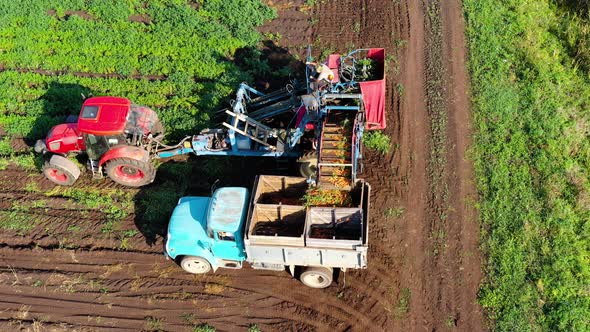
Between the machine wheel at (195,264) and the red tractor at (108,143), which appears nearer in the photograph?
the machine wheel at (195,264)

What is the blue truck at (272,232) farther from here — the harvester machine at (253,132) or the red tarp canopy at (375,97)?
the red tarp canopy at (375,97)

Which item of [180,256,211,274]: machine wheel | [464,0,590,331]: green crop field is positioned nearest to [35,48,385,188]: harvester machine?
[180,256,211,274]: machine wheel

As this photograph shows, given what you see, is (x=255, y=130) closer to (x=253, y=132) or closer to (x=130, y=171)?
(x=253, y=132)

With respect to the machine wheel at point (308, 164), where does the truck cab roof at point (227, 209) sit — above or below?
below

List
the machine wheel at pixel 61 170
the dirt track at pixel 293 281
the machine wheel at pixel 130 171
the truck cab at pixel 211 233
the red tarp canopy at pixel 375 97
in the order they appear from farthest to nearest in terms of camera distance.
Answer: the machine wheel at pixel 61 170, the red tarp canopy at pixel 375 97, the machine wheel at pixel 130 171, the dirt track at pixel 293 281, the truck cab at pixel 211 233

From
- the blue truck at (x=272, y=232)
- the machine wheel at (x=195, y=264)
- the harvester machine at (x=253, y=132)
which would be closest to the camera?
the blue truck at (x=272, y=232)

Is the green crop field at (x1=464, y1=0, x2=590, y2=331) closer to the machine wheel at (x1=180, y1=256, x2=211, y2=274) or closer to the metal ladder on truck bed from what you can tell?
the metal ladder on truck bed

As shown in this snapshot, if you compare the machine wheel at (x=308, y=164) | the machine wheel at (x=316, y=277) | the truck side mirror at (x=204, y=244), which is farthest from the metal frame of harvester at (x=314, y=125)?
the truck side mirror at (x=204, y=244)
